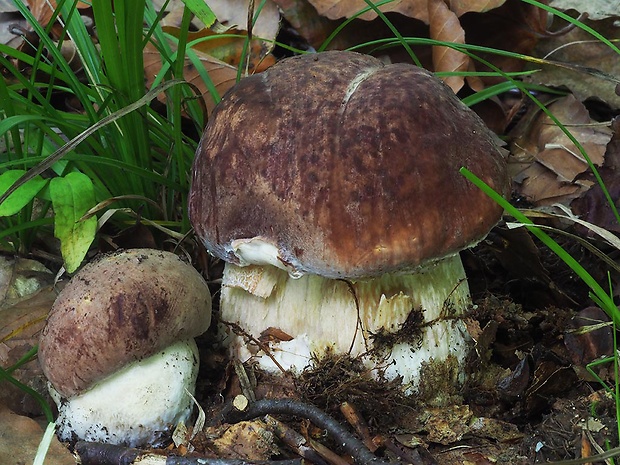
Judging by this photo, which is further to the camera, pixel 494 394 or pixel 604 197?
pixel 604 197

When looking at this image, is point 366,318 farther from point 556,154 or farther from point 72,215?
point 556,154

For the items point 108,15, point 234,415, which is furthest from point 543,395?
point 108,15

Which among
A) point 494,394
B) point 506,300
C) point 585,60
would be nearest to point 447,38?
point 585,60

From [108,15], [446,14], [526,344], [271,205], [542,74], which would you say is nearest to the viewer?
[271,205]

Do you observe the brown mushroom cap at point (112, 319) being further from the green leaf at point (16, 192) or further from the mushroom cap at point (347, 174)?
the green leaf at point (16, 192)

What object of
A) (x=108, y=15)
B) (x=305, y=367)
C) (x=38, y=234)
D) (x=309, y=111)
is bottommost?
(x=305, y=367)

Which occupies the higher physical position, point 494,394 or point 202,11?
point 202,11

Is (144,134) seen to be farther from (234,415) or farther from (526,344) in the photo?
(526,344)
